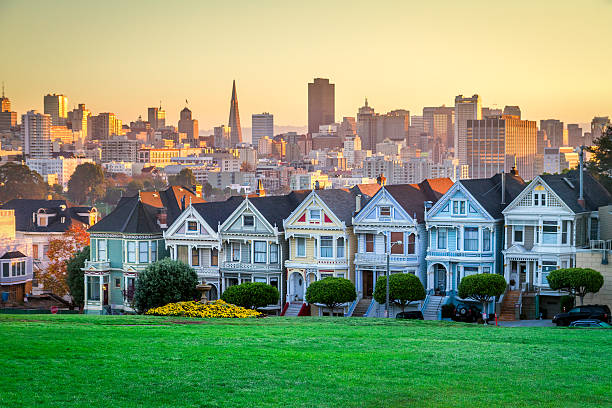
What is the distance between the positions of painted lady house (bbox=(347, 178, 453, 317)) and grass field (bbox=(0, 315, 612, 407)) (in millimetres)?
19452

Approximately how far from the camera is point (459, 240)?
52.4 metres

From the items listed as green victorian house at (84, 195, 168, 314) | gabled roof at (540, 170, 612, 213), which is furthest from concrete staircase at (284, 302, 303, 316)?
gabled roof at (540, 170, 612, 213)

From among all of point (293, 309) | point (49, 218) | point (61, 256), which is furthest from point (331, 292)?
point (49, 218)

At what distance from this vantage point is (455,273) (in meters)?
52.4

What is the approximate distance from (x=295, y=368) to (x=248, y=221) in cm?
3239

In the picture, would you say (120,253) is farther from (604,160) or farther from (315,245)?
(604,160)

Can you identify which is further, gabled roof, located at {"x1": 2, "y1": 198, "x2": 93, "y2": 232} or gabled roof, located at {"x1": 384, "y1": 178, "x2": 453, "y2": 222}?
gabled roof, located at {"x1": 2, "y1": 198, "x2": 93, "y2": 232}

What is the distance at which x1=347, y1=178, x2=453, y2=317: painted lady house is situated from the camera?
53500mm

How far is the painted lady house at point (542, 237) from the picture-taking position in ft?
164

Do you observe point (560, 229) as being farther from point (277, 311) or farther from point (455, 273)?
point (277, 311)

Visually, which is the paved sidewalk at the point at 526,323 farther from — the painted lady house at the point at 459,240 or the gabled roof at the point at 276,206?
the gabled roof at the point at 276,206

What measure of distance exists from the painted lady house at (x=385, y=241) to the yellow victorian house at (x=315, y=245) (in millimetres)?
748

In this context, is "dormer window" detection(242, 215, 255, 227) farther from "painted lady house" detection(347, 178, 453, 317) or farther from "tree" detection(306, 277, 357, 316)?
"tree" detection(306, 277, 357, 316)

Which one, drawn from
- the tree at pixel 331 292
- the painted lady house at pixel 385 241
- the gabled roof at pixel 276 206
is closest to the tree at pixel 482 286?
the painted lady house at pixel 385 241
